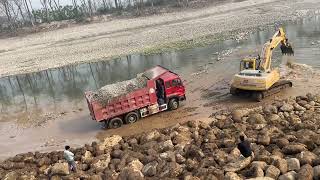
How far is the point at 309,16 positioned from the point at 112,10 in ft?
112

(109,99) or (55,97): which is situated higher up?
(109,99)

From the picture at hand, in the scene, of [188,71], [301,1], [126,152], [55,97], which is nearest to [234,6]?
[301,1]

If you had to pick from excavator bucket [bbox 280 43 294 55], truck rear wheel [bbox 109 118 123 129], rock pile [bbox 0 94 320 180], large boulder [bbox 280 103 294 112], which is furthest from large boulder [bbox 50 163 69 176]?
excavator bucket [bbox 280 43 294 55]

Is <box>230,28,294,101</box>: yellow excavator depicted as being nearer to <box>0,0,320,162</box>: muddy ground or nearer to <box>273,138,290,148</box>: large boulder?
<box>0,0,320,162</box>: muddy ground

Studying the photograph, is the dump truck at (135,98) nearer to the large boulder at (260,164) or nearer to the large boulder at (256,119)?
the large boulder at (256,119)

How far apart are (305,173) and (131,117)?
1136 cm

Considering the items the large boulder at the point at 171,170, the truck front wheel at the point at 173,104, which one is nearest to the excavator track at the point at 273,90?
the truck front wheel at the point at 173,104

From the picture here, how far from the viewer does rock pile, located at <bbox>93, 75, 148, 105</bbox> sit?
21.1 metres

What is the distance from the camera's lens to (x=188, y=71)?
99.6ft

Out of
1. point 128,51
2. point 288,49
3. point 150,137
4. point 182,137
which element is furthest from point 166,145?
point 128,51

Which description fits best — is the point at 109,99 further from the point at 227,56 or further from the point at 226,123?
the point at 227,56

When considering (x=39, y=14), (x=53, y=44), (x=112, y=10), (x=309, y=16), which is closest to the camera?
(x=309, y=16)

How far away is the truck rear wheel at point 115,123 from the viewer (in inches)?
846

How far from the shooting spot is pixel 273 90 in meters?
22.7
